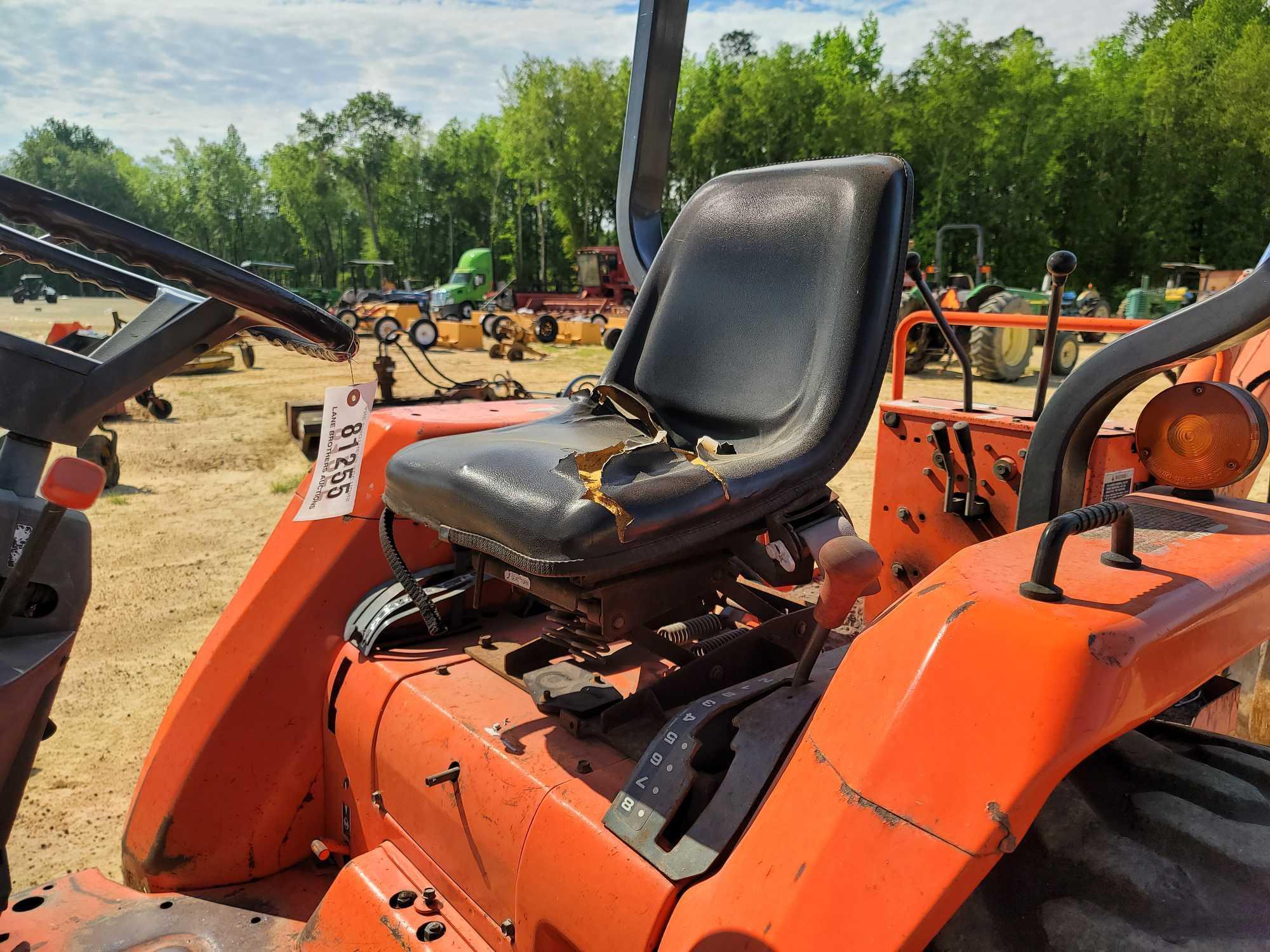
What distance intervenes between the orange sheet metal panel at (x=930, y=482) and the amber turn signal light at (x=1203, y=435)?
0.99 m

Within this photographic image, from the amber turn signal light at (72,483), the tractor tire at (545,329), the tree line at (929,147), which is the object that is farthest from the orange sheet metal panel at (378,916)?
the tree line at (929,147)

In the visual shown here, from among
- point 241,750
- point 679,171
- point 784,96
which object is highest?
point 784,96

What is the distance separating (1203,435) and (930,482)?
4.14ft

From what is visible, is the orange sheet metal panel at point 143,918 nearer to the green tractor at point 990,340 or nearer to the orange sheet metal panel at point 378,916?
the orange sheet metal panel at point 378,916

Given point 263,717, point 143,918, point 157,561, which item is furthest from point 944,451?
point 157,561

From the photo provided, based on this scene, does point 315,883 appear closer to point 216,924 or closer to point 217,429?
point 216,924

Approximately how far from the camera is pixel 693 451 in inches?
62.9

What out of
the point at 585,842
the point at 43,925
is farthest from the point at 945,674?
the point at 43,925

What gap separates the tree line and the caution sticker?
1906 centimetres

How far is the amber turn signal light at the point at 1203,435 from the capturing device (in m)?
0.97

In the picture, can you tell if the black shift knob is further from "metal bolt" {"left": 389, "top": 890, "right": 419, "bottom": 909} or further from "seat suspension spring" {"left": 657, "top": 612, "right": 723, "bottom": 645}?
"metal bolt" {"left": 389, "top": 890, "right": 419, "bottom": 909}

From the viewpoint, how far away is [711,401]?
1681 millimetres

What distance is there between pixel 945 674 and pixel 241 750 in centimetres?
155

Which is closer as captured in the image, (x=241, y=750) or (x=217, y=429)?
(x=241, y=750)
